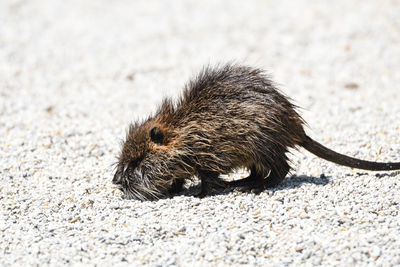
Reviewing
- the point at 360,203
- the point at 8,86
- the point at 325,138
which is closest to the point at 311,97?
the point at 325,138

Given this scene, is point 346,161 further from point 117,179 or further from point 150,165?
point 117,179

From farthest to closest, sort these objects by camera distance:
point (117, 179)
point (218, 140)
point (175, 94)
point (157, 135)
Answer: point (175, 94) → point (117, 179) → point (157, 135) → point (218, 140)

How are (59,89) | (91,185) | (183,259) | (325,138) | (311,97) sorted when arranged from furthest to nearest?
(59,89) → (311,97) → (325,138) → (91,185) → (183,259)

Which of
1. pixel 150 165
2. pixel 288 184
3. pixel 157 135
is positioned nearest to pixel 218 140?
pixel 157 135

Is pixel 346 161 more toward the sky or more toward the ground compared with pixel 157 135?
more toward the ground

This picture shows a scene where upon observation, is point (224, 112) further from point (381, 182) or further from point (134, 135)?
point (381, 182)

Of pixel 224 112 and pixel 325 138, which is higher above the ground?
pixel 224 112
